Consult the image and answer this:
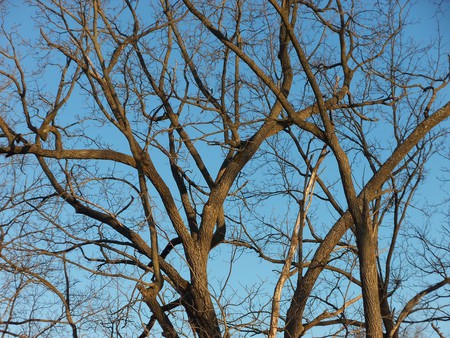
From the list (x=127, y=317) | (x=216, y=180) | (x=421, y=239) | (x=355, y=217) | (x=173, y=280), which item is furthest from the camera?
(x=421, y=239)

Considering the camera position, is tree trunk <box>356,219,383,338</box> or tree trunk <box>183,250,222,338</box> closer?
tree trunk <box>356,219,383,338</box>

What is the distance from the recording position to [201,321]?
374 inches

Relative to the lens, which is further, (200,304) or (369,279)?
(200,304)

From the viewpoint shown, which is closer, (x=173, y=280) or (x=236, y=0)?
(x=173, y=280)

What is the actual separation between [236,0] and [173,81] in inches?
66.6

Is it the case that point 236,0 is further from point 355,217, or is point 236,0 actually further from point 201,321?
point 201,321

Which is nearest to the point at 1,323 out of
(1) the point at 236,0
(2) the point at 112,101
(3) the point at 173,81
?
(2) the point at 112,101

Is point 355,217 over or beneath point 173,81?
beneath

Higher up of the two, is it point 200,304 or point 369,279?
point 200,304

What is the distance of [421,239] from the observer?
1295cm

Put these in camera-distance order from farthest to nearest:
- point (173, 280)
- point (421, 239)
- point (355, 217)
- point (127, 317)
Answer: point (421, 239) → point (173, 280) → point (355, 217) → point (127, 317)

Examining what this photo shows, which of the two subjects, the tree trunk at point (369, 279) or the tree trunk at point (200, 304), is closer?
the tree trunk at point (369, 279)

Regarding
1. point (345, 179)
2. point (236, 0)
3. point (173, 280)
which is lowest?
point (173, 280)

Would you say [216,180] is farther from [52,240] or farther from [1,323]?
[1,323]
